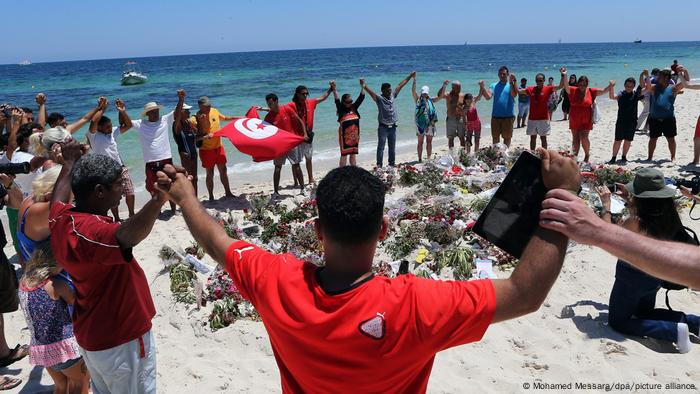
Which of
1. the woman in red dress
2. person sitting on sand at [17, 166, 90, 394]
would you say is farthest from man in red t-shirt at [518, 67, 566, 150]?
person sitting on sand at [17, 166, 90, 394]

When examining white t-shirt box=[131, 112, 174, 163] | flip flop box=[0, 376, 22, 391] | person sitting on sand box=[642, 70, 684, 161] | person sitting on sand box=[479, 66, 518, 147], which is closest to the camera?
flip flop box=[0, 376, 22, 391]

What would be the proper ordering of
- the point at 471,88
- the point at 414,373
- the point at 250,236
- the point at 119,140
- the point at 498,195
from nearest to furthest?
the point at 414,373, the point at 498,195, the point at 250,236, the point at 119,140, the point at 471,88

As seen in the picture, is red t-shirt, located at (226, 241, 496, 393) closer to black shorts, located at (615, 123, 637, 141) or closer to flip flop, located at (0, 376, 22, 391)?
flip flop, located at (0, 376, 22, 391)

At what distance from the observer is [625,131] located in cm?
1080

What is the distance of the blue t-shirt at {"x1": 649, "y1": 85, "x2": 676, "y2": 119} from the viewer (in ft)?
33.5

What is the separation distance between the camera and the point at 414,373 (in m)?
1.66

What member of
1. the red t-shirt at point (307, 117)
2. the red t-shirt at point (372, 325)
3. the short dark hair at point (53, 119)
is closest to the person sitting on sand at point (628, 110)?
the red t-shirt at point (307, 117)

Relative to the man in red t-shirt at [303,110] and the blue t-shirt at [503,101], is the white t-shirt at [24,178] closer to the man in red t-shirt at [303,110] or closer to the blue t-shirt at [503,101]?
the man in red t-shirt at [303,110]

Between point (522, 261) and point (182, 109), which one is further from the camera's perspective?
point (182, 109)

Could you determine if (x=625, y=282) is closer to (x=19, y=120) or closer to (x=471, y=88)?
(x=19, y=120)

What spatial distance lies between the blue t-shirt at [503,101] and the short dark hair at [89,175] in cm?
1007

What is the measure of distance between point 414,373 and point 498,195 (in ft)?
2.26

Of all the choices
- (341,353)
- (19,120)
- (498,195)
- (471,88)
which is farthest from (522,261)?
(471,88)

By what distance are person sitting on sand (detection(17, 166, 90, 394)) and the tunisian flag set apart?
4866mm
